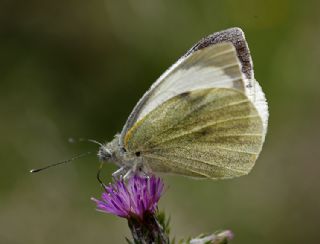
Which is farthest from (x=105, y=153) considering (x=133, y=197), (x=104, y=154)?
(x=133, y=197)

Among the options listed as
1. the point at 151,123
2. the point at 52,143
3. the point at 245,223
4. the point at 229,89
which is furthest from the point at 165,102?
the point at 52,143

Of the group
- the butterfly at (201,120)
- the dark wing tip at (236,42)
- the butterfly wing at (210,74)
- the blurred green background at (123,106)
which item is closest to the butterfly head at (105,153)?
the butterfly at (201,120)

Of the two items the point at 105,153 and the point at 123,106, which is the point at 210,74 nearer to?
the point at 105,153

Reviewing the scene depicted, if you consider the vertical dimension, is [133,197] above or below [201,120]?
below

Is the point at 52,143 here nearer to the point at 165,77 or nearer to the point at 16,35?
the point at 16,35

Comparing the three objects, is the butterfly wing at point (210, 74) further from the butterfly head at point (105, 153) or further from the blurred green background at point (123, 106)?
the blurred green background at point (123, 106)

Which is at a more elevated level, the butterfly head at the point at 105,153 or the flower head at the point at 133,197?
the butterfly head at the point at 105,153
